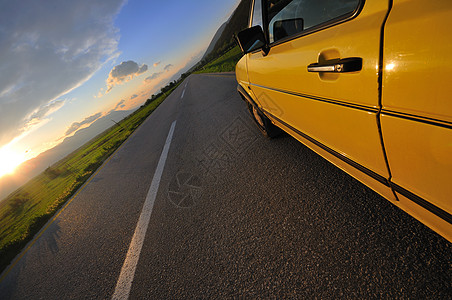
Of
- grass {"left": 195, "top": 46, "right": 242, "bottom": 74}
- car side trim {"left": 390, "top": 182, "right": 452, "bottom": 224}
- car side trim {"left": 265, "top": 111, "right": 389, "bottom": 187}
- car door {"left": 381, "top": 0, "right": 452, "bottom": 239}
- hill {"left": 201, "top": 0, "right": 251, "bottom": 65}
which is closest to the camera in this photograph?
car door {"left": 381, "top": 0, "right": 452, "bottom": 239}

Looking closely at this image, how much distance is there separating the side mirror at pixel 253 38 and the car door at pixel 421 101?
4.48 ft

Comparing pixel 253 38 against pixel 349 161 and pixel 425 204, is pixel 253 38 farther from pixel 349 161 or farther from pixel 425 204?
pixel 425 204

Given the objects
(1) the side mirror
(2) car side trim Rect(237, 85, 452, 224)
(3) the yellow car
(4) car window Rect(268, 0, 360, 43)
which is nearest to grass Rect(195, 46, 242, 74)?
(4) car window Rect(268, 0, 360, 43)

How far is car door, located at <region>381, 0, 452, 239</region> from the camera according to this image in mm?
643

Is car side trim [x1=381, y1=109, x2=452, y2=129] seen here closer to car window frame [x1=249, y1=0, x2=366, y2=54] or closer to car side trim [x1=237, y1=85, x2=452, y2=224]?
car side trim [x1=237, y1=85, x2=452, y2=224]

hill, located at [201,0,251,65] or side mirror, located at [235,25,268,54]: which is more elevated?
hill, located at [201,0,251,65]

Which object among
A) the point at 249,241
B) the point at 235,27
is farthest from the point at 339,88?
the point at 235,27

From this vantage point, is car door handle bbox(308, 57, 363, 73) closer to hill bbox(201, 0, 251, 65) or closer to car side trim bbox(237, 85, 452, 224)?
car side trim bbox(237, 85, 452, 224)

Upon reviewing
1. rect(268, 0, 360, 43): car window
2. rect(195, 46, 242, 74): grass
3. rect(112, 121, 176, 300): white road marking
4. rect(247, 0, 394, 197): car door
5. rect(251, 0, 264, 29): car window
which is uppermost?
rect(195, 46, 242, 74): grass

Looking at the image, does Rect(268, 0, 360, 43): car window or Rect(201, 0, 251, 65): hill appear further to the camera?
Rect(201, 0, 251, 65): hill

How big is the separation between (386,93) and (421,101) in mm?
144

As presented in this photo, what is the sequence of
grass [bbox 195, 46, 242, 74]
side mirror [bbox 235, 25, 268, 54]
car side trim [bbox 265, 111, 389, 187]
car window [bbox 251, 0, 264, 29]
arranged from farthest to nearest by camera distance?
grass [bbox 195, 46, 242, 74], car window [bbox 251, 0, 264, 29], side mirror [bbox 235, 25, 268, 54], car side trim [bbox 265, 111, 389, 187]

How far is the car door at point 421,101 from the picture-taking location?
2.11 ft

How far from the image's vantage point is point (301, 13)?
176cm
